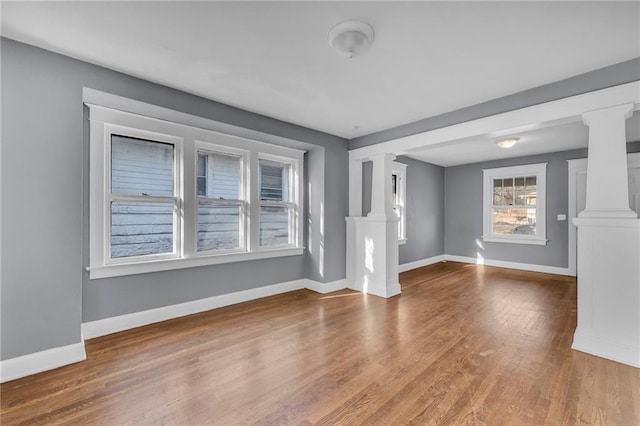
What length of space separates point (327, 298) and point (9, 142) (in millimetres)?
3706

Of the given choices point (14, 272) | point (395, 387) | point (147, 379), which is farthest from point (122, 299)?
point (395, 387)

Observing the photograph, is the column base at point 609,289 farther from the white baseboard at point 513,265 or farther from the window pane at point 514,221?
the window pane at point 514,221

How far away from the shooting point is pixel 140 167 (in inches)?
129

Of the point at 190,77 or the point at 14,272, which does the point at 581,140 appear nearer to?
the point at 190,77

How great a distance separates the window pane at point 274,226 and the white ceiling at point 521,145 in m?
2.20

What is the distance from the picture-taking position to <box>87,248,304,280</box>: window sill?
2938 mm

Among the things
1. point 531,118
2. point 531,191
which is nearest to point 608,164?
point 531,118

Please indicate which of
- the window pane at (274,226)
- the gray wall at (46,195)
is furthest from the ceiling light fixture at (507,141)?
the gray wall at (46,195)

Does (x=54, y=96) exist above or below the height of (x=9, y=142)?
above

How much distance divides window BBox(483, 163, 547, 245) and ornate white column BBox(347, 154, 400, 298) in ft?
11.8

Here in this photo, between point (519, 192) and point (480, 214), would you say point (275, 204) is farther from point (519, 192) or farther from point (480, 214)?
point (519, 192)

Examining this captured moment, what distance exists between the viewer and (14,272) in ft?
7.15

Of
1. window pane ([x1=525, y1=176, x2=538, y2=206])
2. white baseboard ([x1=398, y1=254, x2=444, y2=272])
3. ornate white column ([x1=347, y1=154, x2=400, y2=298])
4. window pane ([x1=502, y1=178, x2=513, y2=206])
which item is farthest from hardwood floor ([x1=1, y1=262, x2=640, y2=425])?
window pane ([x1=502, y1=178, x2=513, y2=206])

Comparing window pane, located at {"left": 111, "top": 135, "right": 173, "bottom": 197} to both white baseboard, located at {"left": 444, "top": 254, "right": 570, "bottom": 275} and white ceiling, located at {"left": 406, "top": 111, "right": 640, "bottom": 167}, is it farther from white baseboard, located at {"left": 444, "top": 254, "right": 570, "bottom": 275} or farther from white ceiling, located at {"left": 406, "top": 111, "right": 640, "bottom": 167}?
white baseboard, located at {"left": 444, "top": 254, "right": 570, "bottom": 275}
